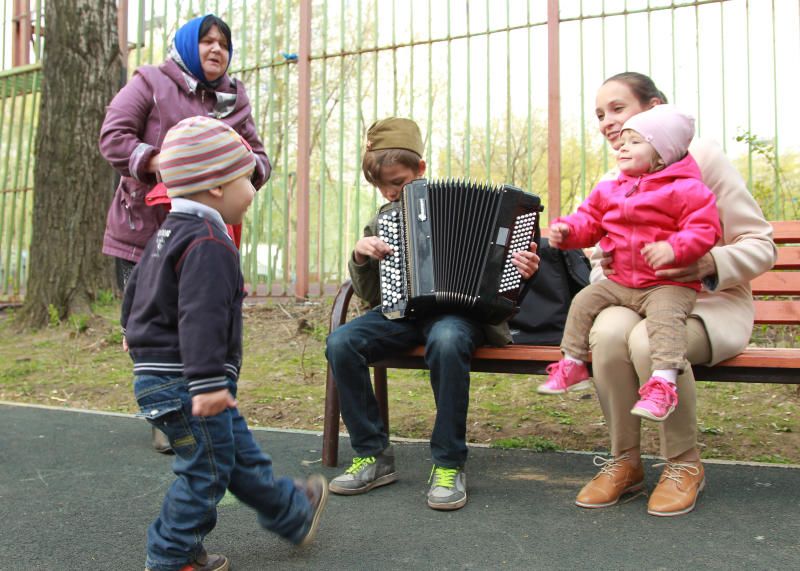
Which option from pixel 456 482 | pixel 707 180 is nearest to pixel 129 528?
pixel 456 482

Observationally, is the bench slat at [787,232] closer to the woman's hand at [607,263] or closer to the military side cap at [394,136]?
the woman's hand at [607,263]

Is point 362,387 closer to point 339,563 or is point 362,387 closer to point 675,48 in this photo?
point 339,563

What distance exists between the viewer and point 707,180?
2875 millimetres

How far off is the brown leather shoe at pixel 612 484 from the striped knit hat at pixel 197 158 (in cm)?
156

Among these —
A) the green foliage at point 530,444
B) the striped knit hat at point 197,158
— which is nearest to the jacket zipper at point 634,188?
the green foliage at point 530,444

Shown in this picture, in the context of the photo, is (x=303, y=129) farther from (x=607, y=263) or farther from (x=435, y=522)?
(x=435, y=522)

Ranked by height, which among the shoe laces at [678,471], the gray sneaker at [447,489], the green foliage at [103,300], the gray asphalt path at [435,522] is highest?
the green foliage at [103,300]

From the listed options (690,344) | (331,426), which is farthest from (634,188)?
(331,426)

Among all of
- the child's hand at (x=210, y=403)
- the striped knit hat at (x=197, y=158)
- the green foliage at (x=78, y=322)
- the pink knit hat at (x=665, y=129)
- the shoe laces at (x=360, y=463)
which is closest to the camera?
the child's hand at (x=210, y=403)

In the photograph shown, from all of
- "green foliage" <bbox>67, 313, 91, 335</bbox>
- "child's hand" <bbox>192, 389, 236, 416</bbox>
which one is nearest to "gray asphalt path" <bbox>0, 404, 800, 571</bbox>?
"child's hand" <bbox>192, 389, 236, 416</bbox>

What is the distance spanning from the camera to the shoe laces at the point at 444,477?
9.22 ft

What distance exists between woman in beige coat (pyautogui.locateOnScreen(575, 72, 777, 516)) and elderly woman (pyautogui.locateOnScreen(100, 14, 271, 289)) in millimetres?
1616

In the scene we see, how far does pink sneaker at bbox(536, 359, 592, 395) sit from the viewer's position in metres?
2.73

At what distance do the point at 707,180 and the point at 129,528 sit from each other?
89.2 inches
